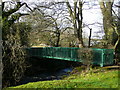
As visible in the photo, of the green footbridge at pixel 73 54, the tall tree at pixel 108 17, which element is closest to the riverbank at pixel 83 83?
the green footbridge at pixel 73 54

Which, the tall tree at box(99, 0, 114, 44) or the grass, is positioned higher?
the tall tree at box(99, 0, 114, 44)

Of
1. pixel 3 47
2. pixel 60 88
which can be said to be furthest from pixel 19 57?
pixel 60 88

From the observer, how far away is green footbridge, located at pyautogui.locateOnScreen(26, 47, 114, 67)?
1009 cm

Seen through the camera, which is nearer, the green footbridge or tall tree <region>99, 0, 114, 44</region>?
the green footbridge

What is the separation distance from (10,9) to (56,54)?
6.20 meters

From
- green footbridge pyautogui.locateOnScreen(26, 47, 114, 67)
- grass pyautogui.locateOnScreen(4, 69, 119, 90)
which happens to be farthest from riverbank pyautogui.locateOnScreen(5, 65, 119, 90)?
green footbridge pyautogui.locateOnScreen(26, 47, 114, 67)

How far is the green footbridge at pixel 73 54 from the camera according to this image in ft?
33.1

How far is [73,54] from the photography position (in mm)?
12492

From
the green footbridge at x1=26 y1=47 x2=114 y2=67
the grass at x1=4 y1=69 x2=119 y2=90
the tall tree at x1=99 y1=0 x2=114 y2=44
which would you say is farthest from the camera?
the tall tree at x1=99 y1=0 x2=114 y2=44

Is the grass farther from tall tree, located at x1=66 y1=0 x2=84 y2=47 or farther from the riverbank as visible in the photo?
tall tree, located at x1=66 y1=0 x2=84 y2=47

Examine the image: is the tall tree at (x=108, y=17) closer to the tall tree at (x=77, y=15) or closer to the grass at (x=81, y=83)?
the tall tree at (x=77, y=15)

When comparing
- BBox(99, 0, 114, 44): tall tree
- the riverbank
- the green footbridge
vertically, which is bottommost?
the riverbank

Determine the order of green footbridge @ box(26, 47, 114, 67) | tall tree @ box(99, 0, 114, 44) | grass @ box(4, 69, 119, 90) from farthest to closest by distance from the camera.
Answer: tall tree @ box(99, 0, 114, 44) < green footbridge @ box(26, 47, 114, 67) < grass @ box(4, 69, 119, 90)

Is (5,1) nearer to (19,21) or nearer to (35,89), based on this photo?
(19,21)
